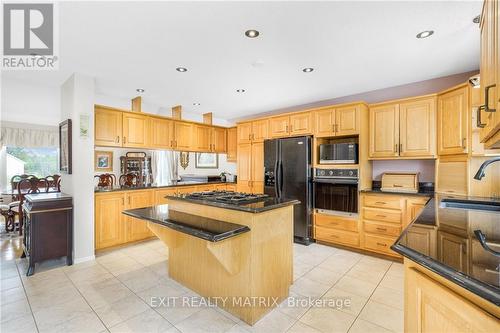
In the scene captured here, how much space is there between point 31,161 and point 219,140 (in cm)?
433

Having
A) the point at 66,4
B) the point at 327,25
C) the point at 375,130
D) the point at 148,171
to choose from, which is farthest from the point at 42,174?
the point at 375,130

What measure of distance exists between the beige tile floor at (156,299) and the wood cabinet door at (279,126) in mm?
2204

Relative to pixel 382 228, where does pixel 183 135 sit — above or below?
above

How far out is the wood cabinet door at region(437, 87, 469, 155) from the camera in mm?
2807

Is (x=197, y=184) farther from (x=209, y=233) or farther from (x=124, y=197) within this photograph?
(x=209, y=233)

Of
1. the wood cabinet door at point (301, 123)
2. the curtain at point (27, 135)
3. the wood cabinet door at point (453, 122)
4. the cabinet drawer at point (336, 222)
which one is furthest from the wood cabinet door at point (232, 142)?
the wood cabinet door at point (453, 122)

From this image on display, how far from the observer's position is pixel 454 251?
95 centimetres

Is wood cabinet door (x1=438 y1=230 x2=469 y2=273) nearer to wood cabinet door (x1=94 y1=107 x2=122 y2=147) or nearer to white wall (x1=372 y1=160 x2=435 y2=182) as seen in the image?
white wall (x1=372 y1=160 x2=435 y2=182)

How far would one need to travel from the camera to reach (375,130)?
3.65 m

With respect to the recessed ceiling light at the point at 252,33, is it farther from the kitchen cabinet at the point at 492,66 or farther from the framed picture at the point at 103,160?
the framed picture at the point at 103,160

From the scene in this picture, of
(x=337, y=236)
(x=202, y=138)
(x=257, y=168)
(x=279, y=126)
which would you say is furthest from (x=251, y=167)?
(x=337, y=236)

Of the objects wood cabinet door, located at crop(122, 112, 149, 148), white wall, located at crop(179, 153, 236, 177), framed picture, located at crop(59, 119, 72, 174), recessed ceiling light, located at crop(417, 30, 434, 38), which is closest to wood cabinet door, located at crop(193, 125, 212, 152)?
white wall, located at crop(179, 153, 236, 177)

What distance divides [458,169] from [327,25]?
2.40 metres

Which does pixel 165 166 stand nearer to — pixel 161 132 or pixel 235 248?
pixel 161 132
